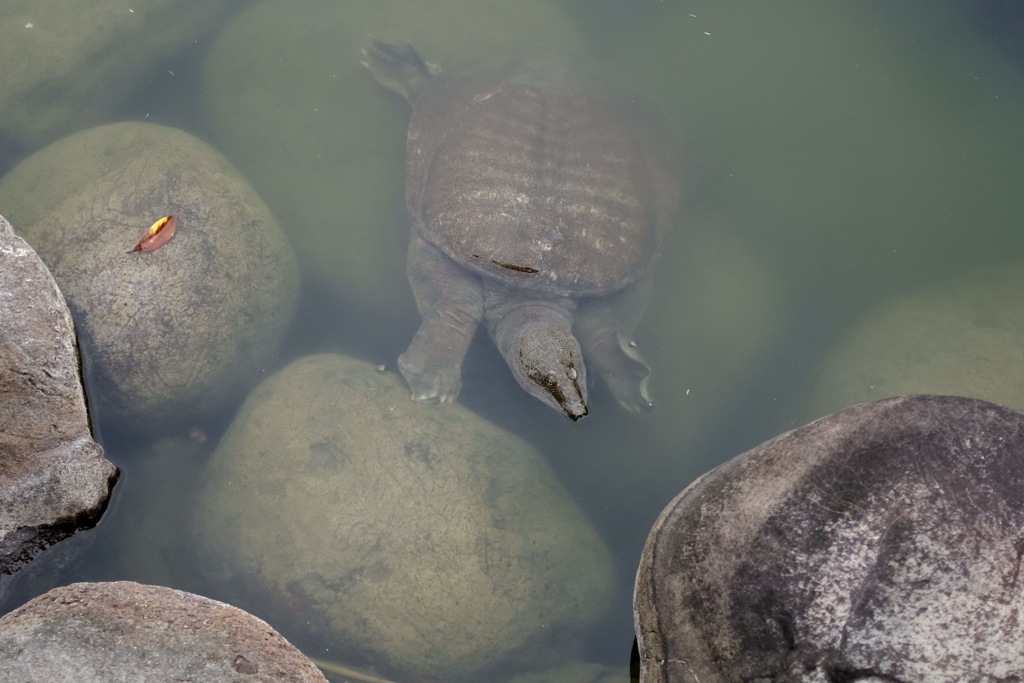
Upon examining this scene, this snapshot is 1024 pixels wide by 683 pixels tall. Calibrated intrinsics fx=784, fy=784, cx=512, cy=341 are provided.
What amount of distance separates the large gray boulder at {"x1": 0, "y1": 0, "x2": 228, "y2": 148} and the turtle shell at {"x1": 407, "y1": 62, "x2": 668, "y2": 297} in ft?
5.40

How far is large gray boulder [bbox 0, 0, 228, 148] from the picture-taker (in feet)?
13.7

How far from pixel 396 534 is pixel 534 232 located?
1.55 meters

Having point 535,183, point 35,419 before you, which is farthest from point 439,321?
point 35,419

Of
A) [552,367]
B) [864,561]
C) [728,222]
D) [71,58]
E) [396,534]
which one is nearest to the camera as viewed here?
[864,561]

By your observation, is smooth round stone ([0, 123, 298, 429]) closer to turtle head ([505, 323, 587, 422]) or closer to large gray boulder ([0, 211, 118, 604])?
large gray boulder ([0, 211, 118, 604])

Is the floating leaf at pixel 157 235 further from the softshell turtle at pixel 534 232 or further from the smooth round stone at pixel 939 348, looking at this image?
the smooth round stone at pixel 939 348

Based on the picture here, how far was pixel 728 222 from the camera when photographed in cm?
458

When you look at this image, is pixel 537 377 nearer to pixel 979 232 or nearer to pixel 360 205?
pixel 360 205

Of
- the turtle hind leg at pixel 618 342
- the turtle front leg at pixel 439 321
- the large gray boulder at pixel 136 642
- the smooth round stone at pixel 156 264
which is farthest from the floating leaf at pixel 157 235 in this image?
the turtle hind leg at pixel 618 342

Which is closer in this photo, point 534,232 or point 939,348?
point 534,232

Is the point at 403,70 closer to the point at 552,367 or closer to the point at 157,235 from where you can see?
the point at 157,235

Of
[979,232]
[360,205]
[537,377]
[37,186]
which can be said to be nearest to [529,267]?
[537,377]

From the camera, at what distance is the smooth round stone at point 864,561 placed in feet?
6.30

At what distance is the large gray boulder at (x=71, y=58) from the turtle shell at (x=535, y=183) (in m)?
1.64
